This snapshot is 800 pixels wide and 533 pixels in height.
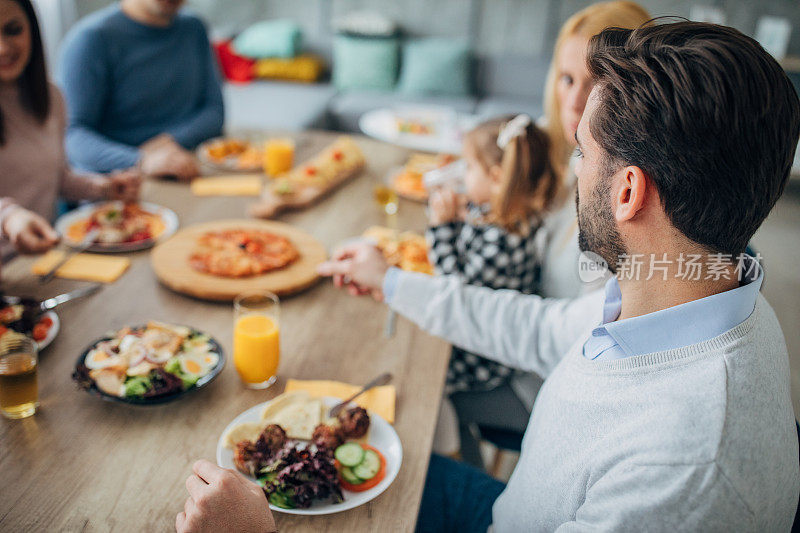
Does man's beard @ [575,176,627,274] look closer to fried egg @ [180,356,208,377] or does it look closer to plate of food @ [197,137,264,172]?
fried egg @ [180,356,208,377]

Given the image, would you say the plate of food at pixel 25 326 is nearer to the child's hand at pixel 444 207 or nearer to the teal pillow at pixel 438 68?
the child's hand at pixel 444 207

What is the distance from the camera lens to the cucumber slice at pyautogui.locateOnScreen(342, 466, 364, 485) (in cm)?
104

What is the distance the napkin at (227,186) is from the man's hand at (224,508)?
5.06ft

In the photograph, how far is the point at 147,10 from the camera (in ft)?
9.23

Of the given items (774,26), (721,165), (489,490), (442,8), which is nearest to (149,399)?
(489,490)

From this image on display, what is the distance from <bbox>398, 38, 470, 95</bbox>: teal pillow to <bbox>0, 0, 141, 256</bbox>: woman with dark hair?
3607mm

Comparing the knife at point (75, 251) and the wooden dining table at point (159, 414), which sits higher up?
the knife at point (75, 251)

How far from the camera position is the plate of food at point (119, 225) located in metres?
1.84

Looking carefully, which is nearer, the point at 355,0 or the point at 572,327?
the point at 572,327

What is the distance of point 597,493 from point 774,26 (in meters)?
5.60

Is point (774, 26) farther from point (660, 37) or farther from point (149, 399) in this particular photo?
point (149, 399)

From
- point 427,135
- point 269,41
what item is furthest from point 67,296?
point 269,41

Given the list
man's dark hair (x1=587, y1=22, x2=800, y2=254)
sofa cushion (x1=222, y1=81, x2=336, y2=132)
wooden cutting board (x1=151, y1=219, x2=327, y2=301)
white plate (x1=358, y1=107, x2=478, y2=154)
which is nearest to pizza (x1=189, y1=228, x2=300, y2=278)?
wooden cutting board (x1=151, y1=219, x2=327, y2=301)

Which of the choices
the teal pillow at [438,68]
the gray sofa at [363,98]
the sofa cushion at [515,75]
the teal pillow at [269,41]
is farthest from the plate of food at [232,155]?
the sofa cushion at [515,75]
